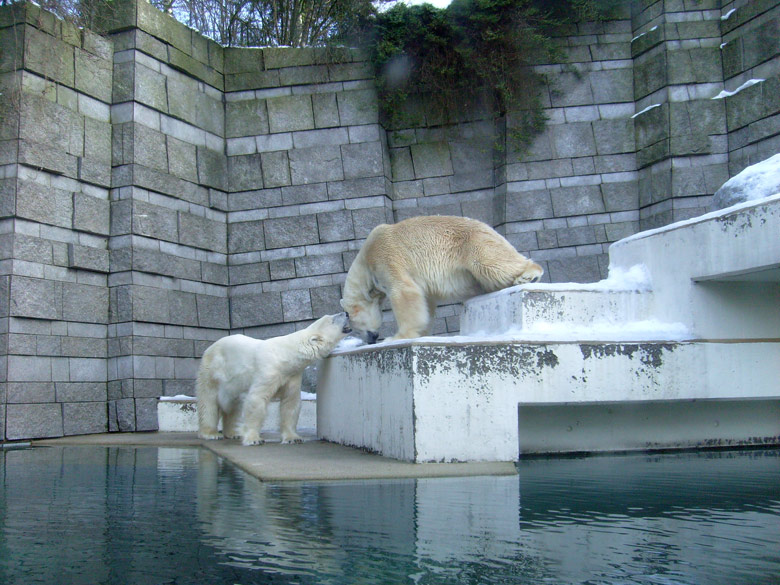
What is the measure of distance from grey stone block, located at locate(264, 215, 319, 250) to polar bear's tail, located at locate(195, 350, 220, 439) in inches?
148

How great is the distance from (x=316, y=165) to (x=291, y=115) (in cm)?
79

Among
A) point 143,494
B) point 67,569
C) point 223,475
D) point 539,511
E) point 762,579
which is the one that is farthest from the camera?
point 223,475

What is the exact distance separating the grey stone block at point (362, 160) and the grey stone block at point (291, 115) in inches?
25.3

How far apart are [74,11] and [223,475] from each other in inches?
265

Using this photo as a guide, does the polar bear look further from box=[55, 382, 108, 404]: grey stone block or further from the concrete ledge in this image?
box=[55, 382, 108, 404]: grey stone block

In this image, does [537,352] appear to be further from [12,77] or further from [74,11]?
[74,11]

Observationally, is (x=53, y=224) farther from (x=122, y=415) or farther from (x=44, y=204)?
(x=122, y=415)

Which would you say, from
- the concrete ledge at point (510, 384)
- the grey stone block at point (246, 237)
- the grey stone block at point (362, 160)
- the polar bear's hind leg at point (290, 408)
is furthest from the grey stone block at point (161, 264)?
the concrete ledge at point (510, 384)

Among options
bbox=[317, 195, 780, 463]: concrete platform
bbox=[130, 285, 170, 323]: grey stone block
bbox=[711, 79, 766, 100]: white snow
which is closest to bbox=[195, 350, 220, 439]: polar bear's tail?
bbox=[317, 195, 780, 463]: concrete platform

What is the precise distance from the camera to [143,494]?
3562mm

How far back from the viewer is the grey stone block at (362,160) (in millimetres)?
10133

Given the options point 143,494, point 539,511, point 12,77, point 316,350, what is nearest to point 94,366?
point 12,77

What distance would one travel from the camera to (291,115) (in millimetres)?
10297

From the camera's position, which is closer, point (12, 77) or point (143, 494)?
point (143, 494)
